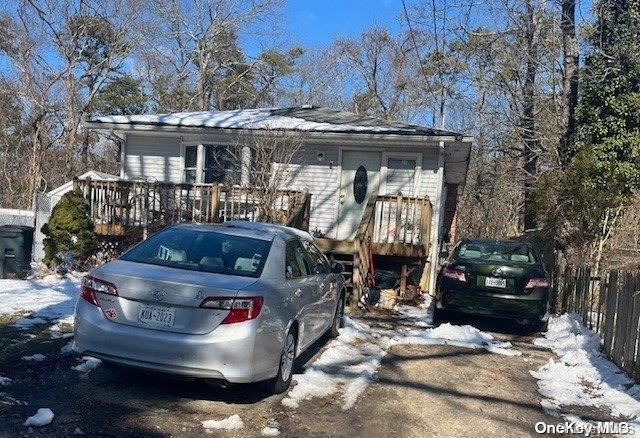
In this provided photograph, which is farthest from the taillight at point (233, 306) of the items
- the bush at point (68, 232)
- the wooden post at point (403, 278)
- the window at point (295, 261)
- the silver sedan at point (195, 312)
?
the bush at point (68, 232)

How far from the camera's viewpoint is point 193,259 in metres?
5.56

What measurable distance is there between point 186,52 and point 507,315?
32.0m

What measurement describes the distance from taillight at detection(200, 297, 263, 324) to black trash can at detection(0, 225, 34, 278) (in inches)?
307

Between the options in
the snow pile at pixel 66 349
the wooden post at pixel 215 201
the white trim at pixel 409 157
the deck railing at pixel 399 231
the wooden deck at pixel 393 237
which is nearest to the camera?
the snow pile at pixel 66 349

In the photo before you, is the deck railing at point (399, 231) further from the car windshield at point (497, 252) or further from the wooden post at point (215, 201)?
the wooden post at point (215, 201)

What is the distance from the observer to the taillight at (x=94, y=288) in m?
4.98

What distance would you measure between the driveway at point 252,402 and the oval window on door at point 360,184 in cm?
851

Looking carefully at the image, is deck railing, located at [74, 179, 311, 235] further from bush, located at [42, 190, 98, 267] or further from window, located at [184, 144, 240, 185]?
window, located at [184, 144, 240, 185]

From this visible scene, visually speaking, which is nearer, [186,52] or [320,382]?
[320,382]

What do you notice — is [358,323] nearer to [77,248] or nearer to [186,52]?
[77,248]

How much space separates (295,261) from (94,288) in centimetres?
207

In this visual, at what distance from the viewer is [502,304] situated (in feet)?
30.4

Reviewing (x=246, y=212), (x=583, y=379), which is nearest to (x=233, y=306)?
(x=583, y=379)

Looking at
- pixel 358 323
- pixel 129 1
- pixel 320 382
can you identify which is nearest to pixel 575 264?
pixel 358 323
